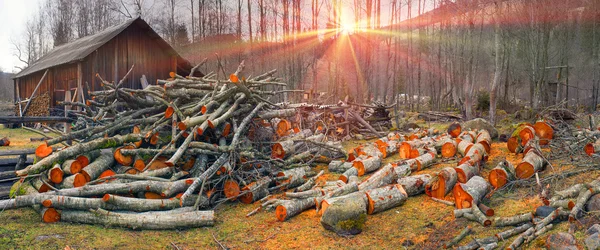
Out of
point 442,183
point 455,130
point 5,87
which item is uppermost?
point 5,87

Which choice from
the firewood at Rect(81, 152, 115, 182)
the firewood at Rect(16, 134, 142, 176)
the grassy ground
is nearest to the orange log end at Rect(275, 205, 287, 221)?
the grassy ground

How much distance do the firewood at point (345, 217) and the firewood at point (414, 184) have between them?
5.31ft

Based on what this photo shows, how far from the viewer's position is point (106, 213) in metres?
5.45

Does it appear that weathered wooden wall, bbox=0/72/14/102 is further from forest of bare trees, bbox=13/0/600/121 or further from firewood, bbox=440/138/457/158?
firewood, bbox=440/138/457/158

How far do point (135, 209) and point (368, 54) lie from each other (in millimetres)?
25274

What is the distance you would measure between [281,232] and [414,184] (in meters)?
2.94

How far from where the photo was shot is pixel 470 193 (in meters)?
5.61

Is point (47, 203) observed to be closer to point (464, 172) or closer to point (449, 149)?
point (464, 172)

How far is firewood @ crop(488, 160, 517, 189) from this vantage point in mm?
6258

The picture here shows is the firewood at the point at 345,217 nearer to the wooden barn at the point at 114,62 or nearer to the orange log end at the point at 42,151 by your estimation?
the orange log end at the point at 42,151

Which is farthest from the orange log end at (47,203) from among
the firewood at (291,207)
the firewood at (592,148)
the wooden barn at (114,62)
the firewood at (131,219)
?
the wooden barn at (114,62)

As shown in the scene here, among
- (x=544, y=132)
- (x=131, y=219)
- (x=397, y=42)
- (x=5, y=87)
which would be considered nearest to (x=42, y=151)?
(x=131, y=219)

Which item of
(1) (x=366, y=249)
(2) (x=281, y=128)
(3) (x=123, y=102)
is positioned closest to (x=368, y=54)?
(2) (x=281, y=128)

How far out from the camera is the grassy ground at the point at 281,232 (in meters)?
4.86
